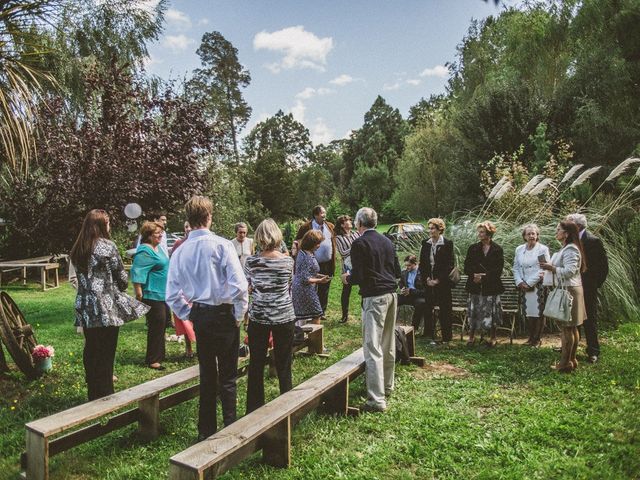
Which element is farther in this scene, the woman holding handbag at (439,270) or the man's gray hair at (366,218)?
the woman holding handbag at (439,270)

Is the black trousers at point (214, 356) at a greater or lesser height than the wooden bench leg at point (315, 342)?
greater

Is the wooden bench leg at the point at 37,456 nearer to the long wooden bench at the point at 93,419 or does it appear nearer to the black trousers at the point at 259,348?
the long wooden bench at the point at 93,419

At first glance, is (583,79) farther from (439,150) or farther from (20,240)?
(20,240)

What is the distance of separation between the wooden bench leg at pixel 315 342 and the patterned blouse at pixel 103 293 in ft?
8.46

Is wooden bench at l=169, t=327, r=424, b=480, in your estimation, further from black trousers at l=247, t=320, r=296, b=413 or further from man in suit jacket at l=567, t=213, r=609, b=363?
man in suit jacket at l=567, t=213, r=609, b=363

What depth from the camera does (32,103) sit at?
17.6ft

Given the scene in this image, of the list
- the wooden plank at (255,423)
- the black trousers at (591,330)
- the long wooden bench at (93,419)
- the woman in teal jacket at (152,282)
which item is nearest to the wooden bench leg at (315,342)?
the wooden plank at (255,423)

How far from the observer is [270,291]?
4207 millimetres

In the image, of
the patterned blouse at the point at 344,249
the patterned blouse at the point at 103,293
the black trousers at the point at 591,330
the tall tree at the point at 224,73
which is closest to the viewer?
the patterned blouse at the point at 103,293

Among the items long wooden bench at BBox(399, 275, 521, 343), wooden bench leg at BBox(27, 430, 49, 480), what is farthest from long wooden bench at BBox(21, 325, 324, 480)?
long wooden bench at BBox(399, 275, 521, 343)

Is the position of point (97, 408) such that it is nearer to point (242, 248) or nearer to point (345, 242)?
point (242, 248)

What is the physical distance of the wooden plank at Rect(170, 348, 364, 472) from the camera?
2.94 meters

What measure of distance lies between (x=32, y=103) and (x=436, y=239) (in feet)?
18.6

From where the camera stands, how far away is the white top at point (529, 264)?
6.93m
